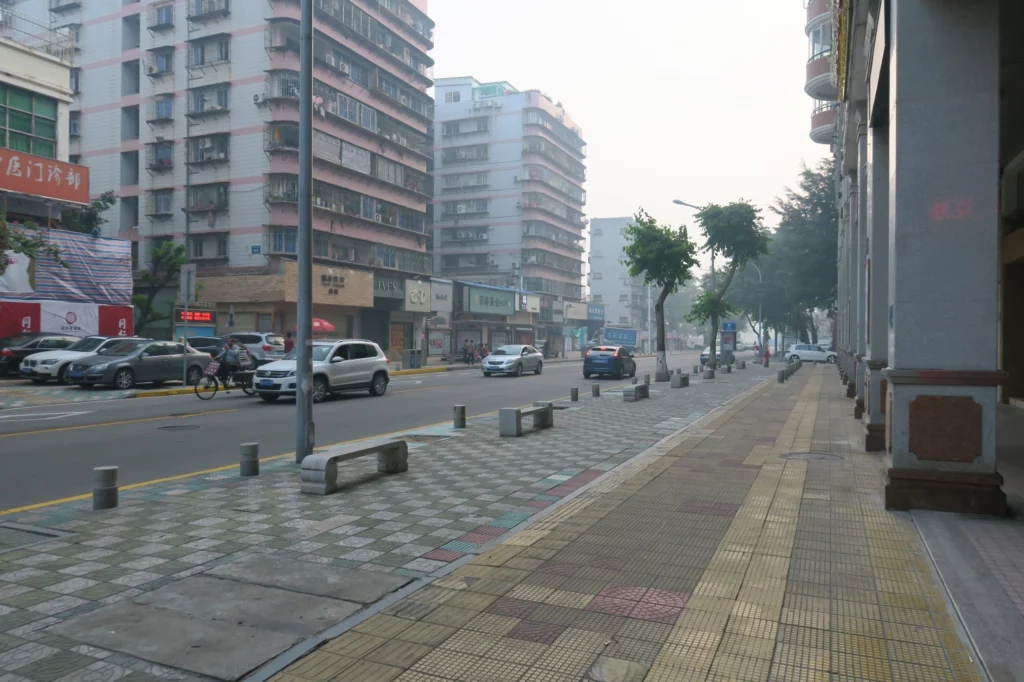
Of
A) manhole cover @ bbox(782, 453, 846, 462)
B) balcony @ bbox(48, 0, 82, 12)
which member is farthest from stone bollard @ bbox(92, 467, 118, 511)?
balcony @ bbox(48, 0, 82, 12)

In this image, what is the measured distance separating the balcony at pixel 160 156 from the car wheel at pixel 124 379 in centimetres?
2728

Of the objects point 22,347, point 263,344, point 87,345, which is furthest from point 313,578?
point 263,344

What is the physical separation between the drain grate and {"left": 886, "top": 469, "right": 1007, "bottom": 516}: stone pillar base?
24.0 feet

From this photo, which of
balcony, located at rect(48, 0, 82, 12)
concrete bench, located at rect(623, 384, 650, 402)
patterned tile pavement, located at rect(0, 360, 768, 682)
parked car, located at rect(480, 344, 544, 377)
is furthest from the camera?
balcony, located at rect(48, 0, 82, 12)

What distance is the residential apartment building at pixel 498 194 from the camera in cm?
7819

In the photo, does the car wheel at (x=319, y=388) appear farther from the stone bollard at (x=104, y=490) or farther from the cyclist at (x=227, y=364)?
the stone bollard at (x=104, y=490)

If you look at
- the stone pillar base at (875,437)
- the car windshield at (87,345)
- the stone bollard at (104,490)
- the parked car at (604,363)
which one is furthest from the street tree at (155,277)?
the stone pillar base at (875,437)

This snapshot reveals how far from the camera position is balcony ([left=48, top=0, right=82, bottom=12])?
48.3m

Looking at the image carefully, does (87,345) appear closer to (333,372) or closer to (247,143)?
(333,372)

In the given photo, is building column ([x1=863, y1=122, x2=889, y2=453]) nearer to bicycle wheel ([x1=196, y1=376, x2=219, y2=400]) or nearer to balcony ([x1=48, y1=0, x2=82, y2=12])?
bicycle wheel ([x1=196, y1=376, x2=219, y2=400])

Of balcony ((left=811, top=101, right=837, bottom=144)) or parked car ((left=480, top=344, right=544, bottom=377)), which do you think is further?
balcony ((left=811, top=101, right=837, bottom=144))

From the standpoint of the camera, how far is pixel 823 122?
43.5 meters

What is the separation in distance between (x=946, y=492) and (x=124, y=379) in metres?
21.0

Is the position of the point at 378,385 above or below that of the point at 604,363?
below
